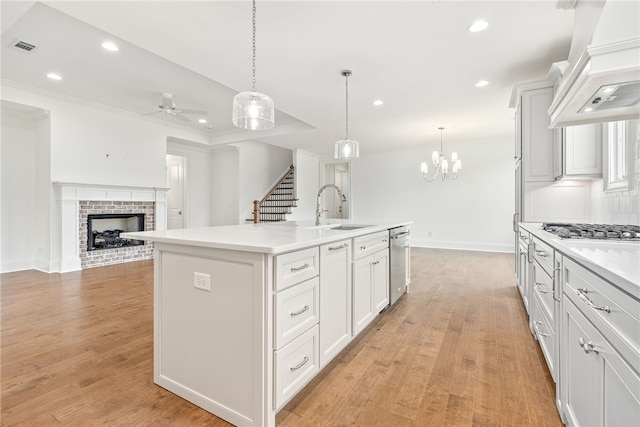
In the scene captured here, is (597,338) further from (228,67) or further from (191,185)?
(191,185)

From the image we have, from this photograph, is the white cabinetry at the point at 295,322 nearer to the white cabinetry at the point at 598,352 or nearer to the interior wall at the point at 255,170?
the white cabinetry at the point at 598,352

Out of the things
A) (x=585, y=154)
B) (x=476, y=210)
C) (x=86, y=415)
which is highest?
(x=585, y=154)

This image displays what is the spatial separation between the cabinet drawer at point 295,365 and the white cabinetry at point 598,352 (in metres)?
1.20

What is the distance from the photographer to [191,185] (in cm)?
780

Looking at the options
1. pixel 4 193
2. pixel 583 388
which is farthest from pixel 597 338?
pixel 4 193

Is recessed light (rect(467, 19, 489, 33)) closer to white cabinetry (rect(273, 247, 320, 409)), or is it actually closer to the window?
the window

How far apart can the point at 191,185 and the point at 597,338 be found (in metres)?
8.13

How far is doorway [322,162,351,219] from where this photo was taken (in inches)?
356

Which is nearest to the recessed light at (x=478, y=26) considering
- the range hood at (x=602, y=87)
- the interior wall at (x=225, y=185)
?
the range hood at (x=602, y=87)

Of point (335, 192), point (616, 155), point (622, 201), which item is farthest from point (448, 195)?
point (622, 201)

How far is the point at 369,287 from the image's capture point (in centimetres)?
252

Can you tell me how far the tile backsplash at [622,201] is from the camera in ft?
6.37

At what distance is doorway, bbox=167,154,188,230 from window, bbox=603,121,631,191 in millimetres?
7845

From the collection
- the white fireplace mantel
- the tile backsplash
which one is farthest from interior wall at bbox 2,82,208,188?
the tile backsplash
